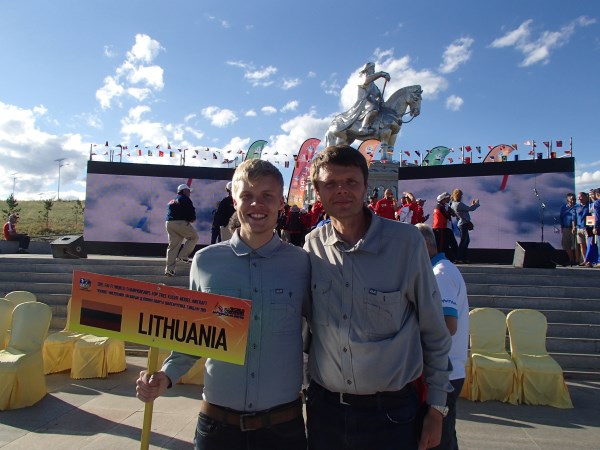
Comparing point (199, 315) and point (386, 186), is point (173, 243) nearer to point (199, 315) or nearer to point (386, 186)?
point (199, 315)

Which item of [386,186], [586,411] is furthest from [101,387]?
[386,186]

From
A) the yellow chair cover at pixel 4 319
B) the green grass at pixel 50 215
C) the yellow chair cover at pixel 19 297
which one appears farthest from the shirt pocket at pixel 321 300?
the green grass at pixel 50 215

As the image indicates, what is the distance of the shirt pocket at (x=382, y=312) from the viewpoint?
5.58 ft

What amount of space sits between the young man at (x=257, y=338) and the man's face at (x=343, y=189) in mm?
228

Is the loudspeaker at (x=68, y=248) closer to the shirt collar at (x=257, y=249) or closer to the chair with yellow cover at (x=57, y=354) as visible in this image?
the chair with yellow cover at (x=57, y=354)

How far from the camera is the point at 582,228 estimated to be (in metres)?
10.9

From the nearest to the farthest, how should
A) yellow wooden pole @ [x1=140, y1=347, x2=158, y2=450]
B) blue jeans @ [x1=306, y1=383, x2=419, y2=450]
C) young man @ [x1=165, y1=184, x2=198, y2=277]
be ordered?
blue jeans @ [x1=306, y1=383, x2=419, y2=450], yellow wooden pole @ [x1=140, y1=347, x2=158, y2=450], young man @ [x1=165, y1=184, x2=198, y2=277]

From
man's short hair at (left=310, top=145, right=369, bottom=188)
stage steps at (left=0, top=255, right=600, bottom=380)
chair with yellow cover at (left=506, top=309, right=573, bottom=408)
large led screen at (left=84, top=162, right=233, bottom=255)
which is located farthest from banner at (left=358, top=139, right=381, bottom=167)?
man's short hair at (left=310, top=145, right=369, bottom=188)

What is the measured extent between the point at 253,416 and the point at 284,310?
0.44 meters

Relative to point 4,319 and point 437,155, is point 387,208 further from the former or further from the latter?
point 437,155

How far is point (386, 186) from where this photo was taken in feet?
59.7

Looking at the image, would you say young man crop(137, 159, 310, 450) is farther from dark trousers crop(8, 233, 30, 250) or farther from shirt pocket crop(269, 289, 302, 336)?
dark trousers crop(8, 233, 30, 250)

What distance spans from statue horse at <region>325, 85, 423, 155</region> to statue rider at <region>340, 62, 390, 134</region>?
18 centimetres

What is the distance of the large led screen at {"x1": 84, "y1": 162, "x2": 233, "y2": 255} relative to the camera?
642 inches
